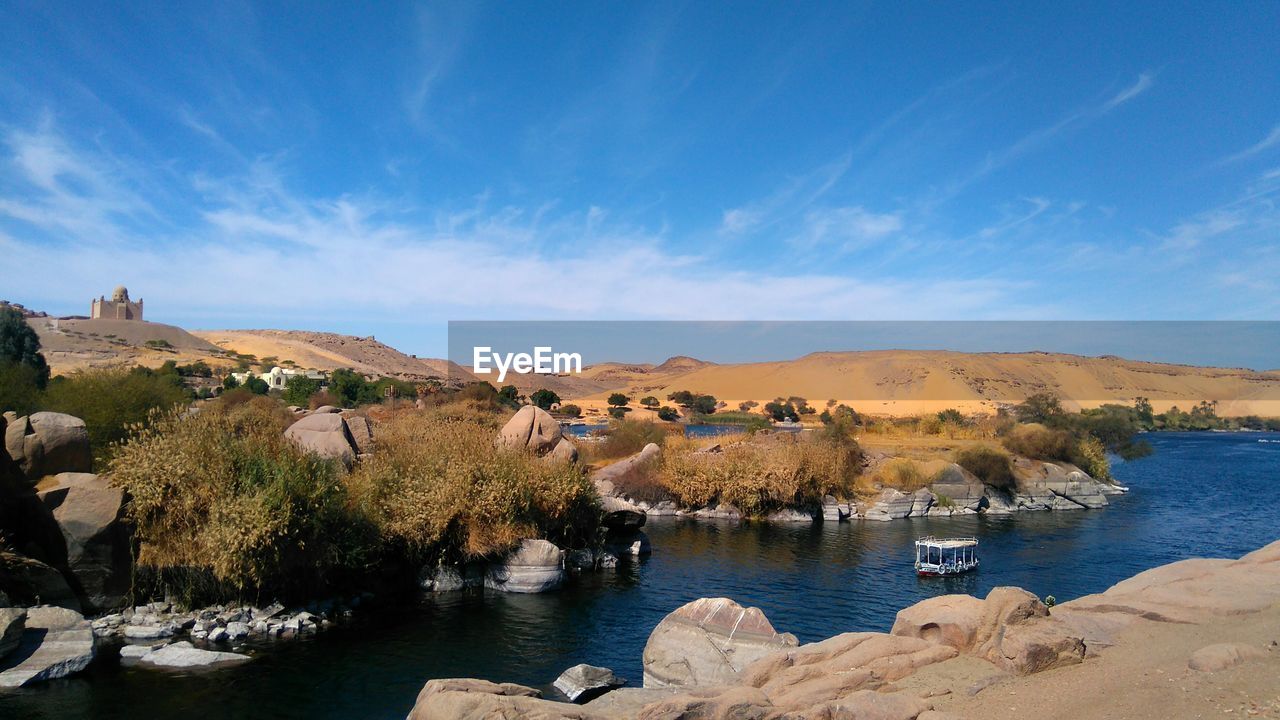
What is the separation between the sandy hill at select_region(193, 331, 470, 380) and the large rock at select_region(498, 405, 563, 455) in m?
83.1

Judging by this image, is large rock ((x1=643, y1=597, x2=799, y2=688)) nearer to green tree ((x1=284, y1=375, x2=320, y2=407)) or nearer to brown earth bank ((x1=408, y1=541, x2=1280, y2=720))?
brown earth bank ((x1=408, y1=541, x2=1280, y2=720))

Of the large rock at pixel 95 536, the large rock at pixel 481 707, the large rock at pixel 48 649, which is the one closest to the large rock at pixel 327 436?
the large rock at pixel 95 536

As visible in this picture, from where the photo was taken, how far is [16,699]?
12.2 m

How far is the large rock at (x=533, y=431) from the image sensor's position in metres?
28.7

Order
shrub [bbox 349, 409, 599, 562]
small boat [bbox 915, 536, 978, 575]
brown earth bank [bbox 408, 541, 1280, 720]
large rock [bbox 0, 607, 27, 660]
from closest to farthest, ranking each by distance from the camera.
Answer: brown earth bank [bbox 408, 541, 1280, 720]
large rock [bbox 0, 607, 27, 660]
shrub [bbox 349, 409, 599, 562]
small boat [bbox 915, 536, 978, 575]

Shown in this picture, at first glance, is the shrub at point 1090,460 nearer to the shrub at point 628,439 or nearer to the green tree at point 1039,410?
the green tree at point 1039,410

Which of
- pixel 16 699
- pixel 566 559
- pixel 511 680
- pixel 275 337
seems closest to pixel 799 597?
pixel 566 559

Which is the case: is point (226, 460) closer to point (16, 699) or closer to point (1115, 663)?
point (16, 699)

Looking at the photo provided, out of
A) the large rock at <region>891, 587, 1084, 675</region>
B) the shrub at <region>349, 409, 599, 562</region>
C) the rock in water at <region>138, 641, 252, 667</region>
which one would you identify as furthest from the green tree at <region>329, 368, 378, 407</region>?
the large rock at <region>891, 587, 1084, 675</region>

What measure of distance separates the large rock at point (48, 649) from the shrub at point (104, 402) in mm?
8409

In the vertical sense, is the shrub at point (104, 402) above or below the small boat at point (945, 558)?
above

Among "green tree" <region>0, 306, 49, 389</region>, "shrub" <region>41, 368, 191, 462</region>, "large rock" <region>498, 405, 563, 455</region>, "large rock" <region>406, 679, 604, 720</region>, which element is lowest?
"large rock" <region>406, 679, 604, 720</region>

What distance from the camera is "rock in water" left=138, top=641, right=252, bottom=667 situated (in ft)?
46.8

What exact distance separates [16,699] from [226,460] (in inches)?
242
